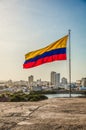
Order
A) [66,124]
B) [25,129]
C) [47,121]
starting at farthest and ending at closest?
[47,121] → [66,124] → [25,129]

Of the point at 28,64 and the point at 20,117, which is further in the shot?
the point at 28,64

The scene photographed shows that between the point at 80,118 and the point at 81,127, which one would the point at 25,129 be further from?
the point at 80,118

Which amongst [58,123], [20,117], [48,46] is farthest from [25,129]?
[48,46]

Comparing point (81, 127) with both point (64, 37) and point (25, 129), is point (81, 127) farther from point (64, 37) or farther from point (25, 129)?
point (64, 37)

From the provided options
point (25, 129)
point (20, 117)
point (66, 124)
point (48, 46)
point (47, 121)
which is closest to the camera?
point (25, 129)

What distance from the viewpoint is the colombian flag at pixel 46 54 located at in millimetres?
16547

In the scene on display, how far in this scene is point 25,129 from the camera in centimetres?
518

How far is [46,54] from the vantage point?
16.5 metres

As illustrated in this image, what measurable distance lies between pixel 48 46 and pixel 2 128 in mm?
11500

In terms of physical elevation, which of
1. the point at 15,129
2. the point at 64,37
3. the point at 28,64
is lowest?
the point at 15,129

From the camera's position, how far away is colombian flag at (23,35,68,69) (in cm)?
1655

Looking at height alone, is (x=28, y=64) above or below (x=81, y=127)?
above

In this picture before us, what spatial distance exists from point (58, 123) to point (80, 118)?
75cm

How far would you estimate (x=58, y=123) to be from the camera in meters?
5.71
